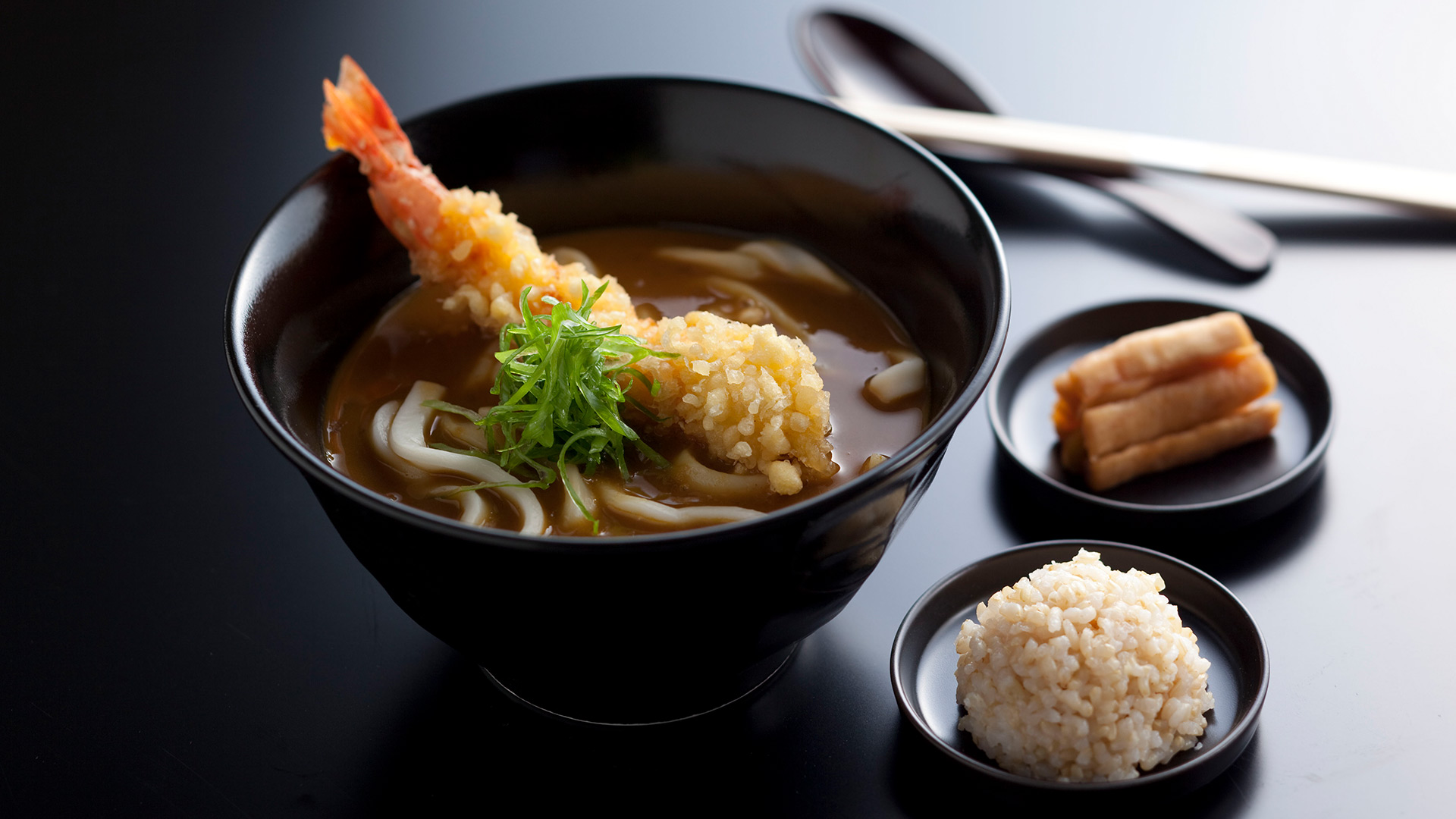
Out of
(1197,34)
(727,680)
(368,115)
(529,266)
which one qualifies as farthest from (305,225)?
(1197,34)

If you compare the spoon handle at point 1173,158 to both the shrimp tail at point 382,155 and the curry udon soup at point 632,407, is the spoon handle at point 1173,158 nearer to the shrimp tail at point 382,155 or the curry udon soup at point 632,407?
the curry udon soup at point 632,407

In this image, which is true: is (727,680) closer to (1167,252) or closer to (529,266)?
(529,266)

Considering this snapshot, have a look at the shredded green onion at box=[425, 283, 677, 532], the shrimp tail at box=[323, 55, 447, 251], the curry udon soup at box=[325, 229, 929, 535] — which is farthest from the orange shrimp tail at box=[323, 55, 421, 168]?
the shredded green onion at box=[425, 283, 677, 532]

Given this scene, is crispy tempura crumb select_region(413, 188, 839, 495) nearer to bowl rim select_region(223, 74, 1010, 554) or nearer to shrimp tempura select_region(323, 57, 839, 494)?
shrimp tempura select_region(323, 57, 839, 494)

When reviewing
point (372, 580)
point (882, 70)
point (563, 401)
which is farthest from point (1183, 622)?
point (882, 70)

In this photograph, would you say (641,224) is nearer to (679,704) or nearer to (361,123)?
(361,123)

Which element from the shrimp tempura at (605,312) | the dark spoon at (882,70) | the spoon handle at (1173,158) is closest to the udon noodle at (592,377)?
the shrimp tempura at (605,312)
